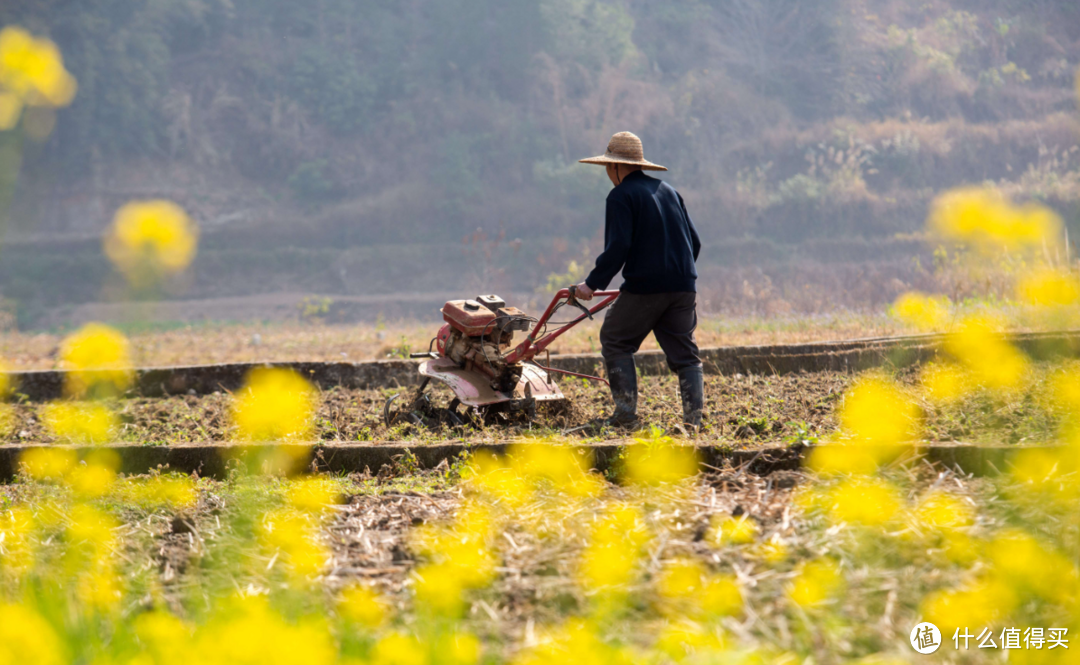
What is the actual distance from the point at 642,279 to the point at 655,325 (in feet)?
0.96

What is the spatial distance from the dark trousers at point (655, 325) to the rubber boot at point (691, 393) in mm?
42

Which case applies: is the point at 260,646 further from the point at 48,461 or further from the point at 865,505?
the point at 48,461

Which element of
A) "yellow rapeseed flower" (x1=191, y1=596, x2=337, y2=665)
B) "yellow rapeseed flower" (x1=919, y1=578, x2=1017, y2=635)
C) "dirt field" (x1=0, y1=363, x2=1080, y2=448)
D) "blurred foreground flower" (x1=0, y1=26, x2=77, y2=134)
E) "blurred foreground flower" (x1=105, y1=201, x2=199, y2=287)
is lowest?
"yellow rapeseed flower" (x1=919, y1=578, x2=1017, y2=635)

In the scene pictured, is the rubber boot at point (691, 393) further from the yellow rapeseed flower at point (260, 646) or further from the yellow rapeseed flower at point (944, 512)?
the yellow rapeseed flower at point (260, 646)

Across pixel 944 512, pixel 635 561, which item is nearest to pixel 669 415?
pixel 944 512

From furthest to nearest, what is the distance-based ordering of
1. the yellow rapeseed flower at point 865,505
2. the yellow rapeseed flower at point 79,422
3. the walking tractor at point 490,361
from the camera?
1. the walking tractor at point 490,361
2. the yellow rapeseed flower at point 79,422
3. the yellow rapeseed flower at point 865,505

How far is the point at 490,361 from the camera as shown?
4254 mm

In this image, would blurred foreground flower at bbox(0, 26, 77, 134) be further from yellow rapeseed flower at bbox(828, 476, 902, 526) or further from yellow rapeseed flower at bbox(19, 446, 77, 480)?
yellow rapeseed flower at bbox(828, 476, 902, 526)

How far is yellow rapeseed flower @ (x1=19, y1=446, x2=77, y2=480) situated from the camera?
345cm

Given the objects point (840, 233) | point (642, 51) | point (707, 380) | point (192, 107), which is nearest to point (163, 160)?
point (192, 107)

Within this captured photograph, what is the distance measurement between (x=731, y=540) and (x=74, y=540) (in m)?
1.95

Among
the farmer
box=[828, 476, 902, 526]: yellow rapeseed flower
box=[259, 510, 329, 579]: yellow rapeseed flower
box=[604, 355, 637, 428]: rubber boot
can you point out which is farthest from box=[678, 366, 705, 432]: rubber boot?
box=[259, 510, 329, 579]: yellow rapeseed flower

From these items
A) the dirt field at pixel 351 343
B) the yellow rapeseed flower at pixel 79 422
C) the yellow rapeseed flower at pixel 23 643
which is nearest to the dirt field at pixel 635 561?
the yellow rapeseed flower at pixel 23 643

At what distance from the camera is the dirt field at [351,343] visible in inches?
287
